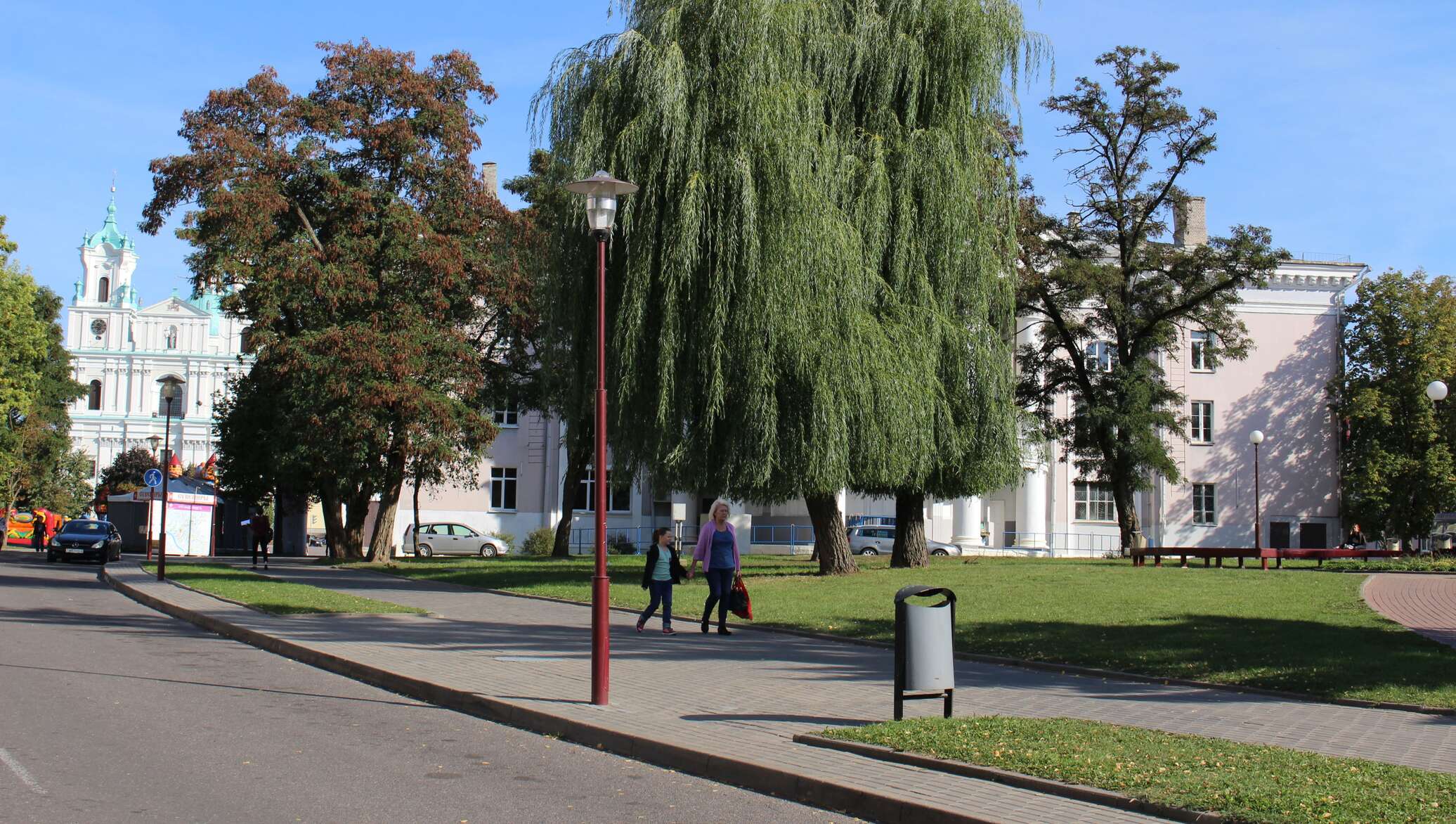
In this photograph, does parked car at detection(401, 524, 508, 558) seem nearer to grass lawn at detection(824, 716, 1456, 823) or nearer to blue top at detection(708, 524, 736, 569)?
blue top at detection(708, 524, 736, 569)

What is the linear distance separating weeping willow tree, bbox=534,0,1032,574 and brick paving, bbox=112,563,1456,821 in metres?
6.31

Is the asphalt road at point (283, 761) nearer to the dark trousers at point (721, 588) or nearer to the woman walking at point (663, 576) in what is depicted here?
the woman walking at point (663, 576)

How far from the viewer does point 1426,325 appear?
56031 mm

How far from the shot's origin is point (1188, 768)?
750 centimetres

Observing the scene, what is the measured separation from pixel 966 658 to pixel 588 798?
7.89m

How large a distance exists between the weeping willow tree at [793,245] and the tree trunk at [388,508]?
13897 mm

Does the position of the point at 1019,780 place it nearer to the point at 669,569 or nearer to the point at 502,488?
the point at 669,569

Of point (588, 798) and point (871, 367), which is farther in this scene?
point (871, 367)

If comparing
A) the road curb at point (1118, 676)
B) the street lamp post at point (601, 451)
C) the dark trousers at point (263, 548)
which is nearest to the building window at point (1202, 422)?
the dark trousers at point (263, 548)

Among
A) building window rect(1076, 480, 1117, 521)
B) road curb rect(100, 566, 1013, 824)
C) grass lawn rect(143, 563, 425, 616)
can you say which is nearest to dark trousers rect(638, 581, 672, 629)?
road curb rect(100, 566, 1013, 824)

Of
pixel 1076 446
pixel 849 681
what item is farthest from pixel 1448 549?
pixel 849 681

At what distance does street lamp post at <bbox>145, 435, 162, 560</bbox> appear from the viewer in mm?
44472

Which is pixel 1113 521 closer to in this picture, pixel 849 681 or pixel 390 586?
pixel 390 586

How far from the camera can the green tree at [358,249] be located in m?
34.6
